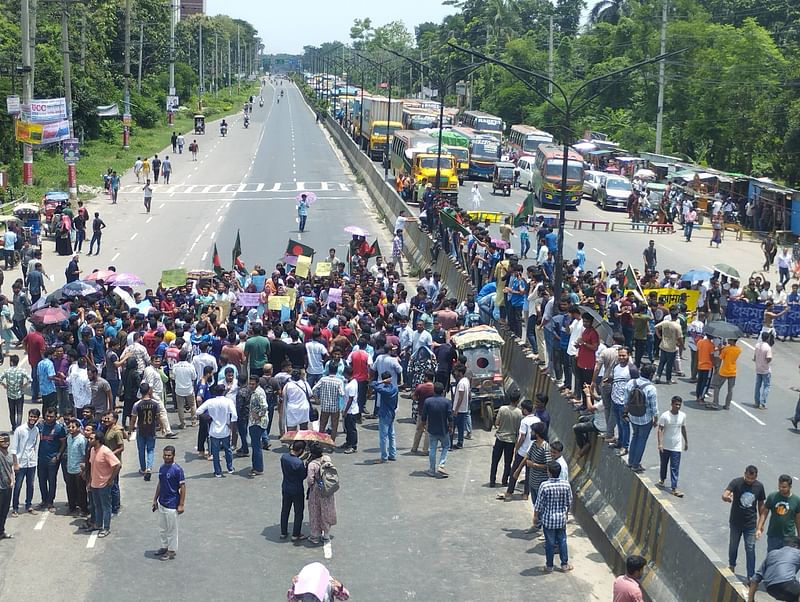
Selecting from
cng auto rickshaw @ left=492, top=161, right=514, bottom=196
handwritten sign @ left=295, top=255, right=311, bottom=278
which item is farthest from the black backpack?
cng auto rickshaw @ left=492, top=161, right=514, bottom=196

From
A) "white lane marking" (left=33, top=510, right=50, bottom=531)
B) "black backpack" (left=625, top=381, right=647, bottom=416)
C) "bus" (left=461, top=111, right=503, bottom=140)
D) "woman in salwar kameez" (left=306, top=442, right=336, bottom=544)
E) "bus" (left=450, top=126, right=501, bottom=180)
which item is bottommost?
"white lane marking" (left=33, top=510, right=50, bottom=531)

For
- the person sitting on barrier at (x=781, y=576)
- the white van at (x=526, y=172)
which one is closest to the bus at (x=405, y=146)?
the white van at (x=526, y=172)

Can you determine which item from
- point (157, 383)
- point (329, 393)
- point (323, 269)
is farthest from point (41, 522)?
point (323, 269)

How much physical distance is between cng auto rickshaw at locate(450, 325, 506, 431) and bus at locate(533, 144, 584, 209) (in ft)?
104

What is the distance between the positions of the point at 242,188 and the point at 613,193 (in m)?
18.3

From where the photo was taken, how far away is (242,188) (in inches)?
2312

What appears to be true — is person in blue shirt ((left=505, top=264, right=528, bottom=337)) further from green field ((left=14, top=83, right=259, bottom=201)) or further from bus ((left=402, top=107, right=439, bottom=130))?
bus ((left=402, top=107, right=439, bottom=130))

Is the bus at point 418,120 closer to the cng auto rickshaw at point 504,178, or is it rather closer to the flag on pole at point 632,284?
the cng auto rickshaw at point 504,178

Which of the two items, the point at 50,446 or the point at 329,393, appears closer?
the point at 50,446

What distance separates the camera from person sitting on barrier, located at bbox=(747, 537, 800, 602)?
1070 centimetres

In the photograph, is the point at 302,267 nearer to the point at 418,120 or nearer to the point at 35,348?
the point at 35,348

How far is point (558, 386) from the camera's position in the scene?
62.5 feet

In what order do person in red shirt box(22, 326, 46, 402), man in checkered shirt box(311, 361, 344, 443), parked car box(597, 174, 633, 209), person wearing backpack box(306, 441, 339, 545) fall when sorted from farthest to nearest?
parked car box(597, 174, 633, 209) < person in red shirt box(22, 326, 46, 402) < man in checkered shirt box(311, 361, 344, 443) < person wearing backpack box(306, 441, 339, 545)

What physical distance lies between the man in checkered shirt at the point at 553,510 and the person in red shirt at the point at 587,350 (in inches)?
203
